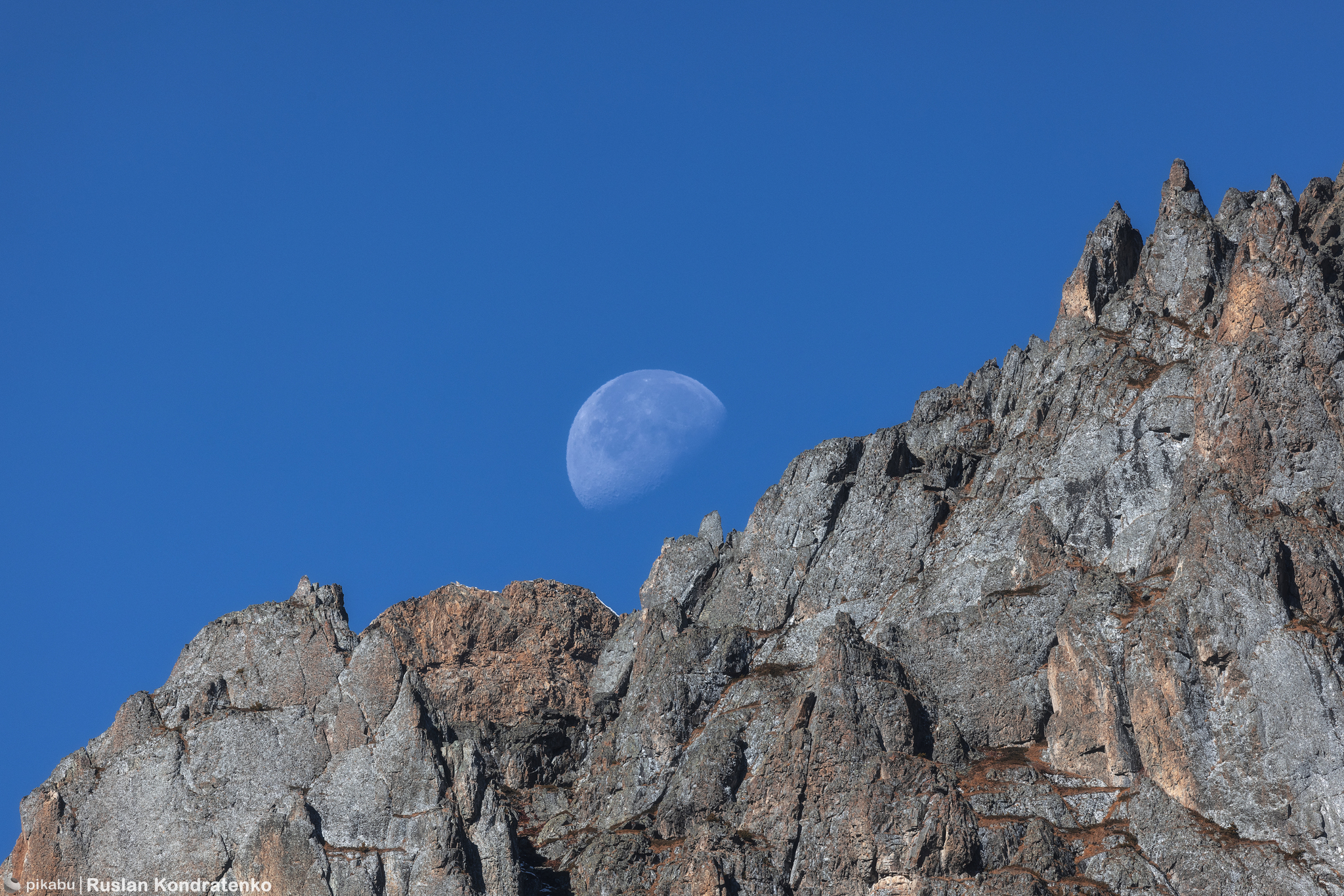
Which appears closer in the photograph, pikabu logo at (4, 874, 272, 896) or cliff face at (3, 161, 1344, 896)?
cliff face at (3, 161, 1344, 896)

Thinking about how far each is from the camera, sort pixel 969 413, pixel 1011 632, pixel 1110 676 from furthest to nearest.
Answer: pixel 969 413 → pixel 1011 632 → pixel 1110 676

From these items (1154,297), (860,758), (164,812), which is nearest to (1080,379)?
(1154,297)

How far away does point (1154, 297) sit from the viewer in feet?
481

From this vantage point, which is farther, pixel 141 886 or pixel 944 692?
pixel 944 692

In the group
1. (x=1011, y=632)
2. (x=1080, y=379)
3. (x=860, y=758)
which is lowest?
(x=860, y=758)

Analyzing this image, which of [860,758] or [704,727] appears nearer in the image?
[860,758]

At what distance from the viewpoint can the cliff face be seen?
10981cm

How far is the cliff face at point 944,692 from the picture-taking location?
110 meters

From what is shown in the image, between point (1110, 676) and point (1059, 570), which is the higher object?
point (1059, 570)

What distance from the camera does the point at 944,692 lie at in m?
127

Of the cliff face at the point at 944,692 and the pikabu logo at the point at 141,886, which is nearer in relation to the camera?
the cliff face at the point at 944,692

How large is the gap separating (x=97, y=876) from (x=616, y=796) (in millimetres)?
38610

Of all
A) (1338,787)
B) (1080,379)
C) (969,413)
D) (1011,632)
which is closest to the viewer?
(1338,787)

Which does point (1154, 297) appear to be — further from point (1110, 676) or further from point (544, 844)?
point (544, 844)
